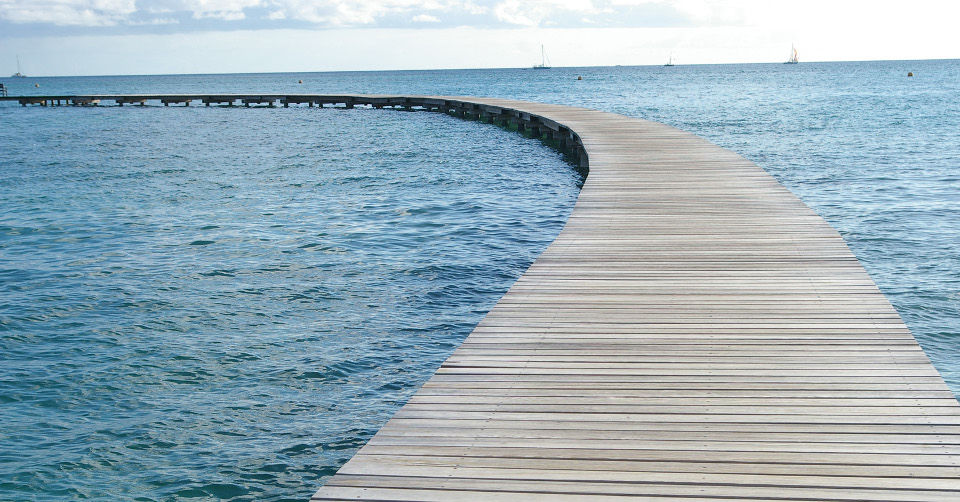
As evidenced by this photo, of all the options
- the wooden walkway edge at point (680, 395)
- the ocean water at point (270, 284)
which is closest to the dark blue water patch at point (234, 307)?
the ocean water at point (270, 284)

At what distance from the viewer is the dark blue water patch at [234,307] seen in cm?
573

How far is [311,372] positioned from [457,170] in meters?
13.3

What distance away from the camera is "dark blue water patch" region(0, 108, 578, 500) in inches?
226

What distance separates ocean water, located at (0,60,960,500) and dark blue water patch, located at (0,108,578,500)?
0.09 feet

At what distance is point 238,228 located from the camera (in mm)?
13328

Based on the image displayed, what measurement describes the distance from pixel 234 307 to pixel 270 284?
0.95 meters

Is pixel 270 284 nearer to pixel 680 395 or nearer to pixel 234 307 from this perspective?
pixel 234 307

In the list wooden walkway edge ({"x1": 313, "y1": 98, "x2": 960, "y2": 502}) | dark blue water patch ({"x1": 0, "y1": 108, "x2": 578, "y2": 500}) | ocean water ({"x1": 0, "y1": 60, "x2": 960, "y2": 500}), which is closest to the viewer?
wooden walkway edge ({"x1": 313, "y1": 98, "x2": 960, "y2": 502})

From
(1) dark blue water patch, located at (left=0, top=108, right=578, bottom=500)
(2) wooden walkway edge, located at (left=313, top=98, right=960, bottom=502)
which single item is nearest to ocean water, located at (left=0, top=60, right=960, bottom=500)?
(1) dark blue water patch, located at (left=0, top=108, right=578, bottom=500)

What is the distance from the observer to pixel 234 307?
29.6 ft

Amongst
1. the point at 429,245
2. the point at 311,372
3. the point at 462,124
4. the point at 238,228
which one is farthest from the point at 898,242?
the point at 462,124

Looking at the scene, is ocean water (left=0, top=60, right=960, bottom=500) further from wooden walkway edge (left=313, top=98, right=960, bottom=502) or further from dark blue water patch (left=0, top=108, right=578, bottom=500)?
wooden walkway edge (left=313, top=98, right=960, bottom=502)

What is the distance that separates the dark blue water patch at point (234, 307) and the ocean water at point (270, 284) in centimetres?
3

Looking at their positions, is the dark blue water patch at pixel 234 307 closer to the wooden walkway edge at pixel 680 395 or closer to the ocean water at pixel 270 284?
the ocean water at pixel 270 284
